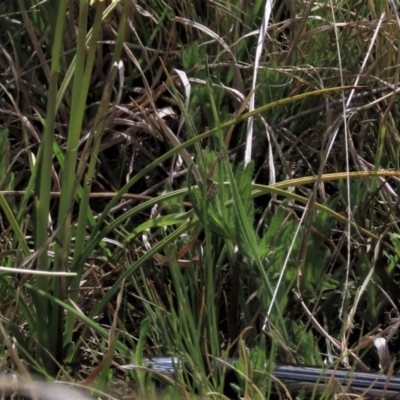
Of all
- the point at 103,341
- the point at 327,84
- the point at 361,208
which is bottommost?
the point at 103,341

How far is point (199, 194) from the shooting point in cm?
108

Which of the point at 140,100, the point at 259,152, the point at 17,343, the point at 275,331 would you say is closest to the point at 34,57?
the point at 140,100

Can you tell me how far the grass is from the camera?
3.40 feet

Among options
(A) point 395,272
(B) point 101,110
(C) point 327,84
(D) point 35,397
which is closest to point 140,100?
(C) point 327,84

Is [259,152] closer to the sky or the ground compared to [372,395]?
closer to the sky

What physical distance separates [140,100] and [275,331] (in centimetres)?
66

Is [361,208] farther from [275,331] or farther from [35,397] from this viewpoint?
[35,397]

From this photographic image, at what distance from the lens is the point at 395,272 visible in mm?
1282

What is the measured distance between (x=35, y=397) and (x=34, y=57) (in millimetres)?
881

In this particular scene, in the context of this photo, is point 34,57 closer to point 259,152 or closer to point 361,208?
point 259,152

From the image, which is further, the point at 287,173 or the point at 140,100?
the point at 140,100

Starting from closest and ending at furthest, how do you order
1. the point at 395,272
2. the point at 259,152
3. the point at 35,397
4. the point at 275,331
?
the point at 35,397
the point at 275,331
the point at 395,272
the point at 259,152

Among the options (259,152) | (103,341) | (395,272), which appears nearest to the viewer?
(103,341)

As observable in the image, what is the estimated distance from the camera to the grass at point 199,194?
1.04 m
